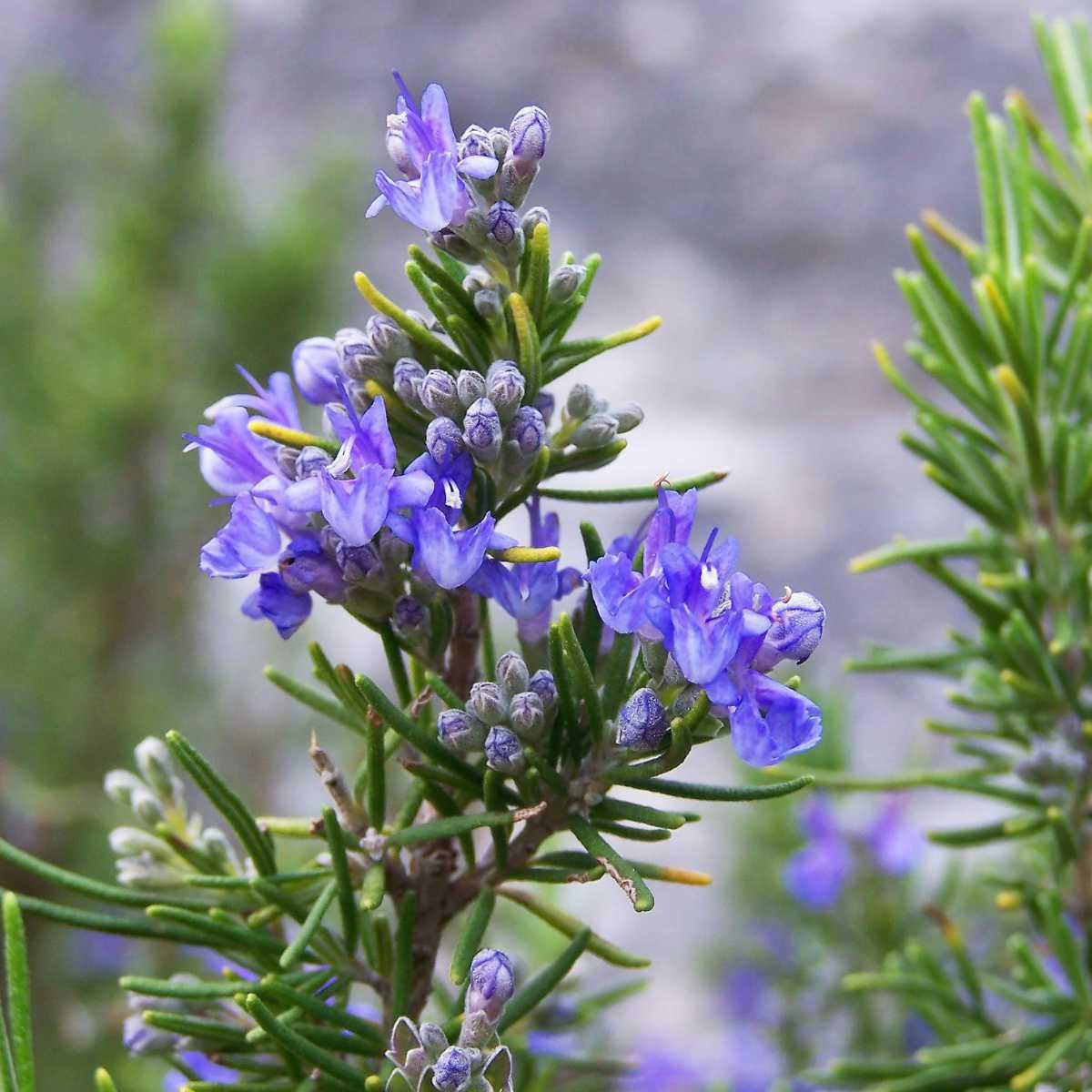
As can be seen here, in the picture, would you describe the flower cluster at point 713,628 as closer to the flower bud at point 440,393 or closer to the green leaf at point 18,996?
the flower bud at point 440,393

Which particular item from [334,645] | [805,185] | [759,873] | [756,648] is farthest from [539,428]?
[805,185]

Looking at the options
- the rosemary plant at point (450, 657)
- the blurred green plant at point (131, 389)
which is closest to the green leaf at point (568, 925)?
the rosemary plant at point (450, 657)

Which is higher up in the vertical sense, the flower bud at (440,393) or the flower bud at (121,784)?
the flower bud at (440,393)

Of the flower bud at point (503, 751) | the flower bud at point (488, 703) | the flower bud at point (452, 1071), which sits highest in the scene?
the flower bud at point (488, 703)

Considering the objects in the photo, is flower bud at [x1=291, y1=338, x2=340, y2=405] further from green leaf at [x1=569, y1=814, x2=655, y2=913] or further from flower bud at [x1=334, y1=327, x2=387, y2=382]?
green leaf at [x1=569, y1=814, x2=655, y2=913]

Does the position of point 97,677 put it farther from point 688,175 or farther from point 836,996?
point 688,175

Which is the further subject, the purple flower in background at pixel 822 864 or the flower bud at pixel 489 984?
the purple flower in background at pixel 822 864

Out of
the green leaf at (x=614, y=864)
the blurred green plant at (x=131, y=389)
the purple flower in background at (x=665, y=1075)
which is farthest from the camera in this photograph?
the blurred green plant at (x=131, y=389)
